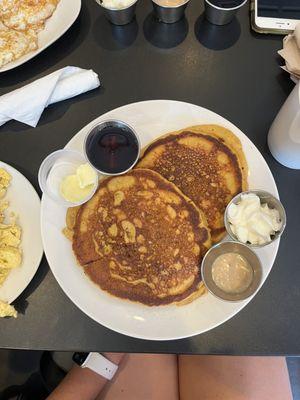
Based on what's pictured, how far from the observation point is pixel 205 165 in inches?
49.8

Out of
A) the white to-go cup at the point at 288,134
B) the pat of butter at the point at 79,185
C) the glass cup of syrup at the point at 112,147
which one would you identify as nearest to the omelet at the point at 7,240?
the pat of butter at the point at 79,185

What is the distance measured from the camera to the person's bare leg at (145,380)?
1.46m

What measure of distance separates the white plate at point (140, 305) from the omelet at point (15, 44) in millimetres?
430

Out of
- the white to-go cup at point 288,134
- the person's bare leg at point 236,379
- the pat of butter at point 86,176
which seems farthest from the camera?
the person's bare leg at point 236,379

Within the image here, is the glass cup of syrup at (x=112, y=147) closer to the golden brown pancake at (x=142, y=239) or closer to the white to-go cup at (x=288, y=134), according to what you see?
the golden brown pancake at (x=142, y=239)

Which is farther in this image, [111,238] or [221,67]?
[221,67]

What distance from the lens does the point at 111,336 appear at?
1180 mm

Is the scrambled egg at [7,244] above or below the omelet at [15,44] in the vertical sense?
below

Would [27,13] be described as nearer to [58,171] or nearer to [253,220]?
[58,171]

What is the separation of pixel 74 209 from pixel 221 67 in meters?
0.81

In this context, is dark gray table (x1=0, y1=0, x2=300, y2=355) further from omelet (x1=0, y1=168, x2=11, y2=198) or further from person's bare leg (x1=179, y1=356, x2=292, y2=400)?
person's bare leg (x1=179, y1=356, x2=292, y2=400)

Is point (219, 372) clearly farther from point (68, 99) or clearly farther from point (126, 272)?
point (68, 99)

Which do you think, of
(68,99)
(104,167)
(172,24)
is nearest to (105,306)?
(104,167)

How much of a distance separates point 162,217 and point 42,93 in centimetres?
63
